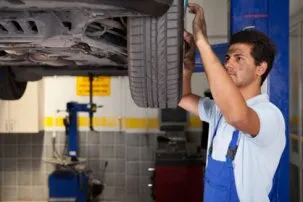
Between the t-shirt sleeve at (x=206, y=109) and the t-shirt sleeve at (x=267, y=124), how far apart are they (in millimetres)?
338

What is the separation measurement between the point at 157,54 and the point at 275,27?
76 cm

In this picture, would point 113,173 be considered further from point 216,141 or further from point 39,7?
point 39,7

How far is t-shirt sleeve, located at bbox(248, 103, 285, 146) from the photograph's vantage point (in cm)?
123

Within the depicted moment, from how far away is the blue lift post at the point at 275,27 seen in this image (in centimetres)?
158

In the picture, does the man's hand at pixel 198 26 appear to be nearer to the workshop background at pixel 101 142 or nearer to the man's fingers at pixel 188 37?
the man's fingers at pixel 188 37

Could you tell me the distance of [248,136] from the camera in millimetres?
1251

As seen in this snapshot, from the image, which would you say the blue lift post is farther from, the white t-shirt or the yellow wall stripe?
the yellow wall stripe

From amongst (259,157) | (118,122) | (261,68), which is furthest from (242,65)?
(118,122)

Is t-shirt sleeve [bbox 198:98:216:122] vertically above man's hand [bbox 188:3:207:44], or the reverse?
man's hand [bbox 188:3:207:44]

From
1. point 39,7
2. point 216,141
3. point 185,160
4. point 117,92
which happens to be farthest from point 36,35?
point 117,92

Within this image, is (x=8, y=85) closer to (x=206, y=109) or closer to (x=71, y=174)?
(x=206, y=109)

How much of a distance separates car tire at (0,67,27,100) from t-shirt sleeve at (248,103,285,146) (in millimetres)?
1447

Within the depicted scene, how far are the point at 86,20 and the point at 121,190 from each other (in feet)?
11.7

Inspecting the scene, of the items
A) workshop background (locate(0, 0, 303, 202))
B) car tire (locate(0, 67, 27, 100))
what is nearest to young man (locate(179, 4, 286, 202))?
car tire (locate(0, 67, 27, 100))
